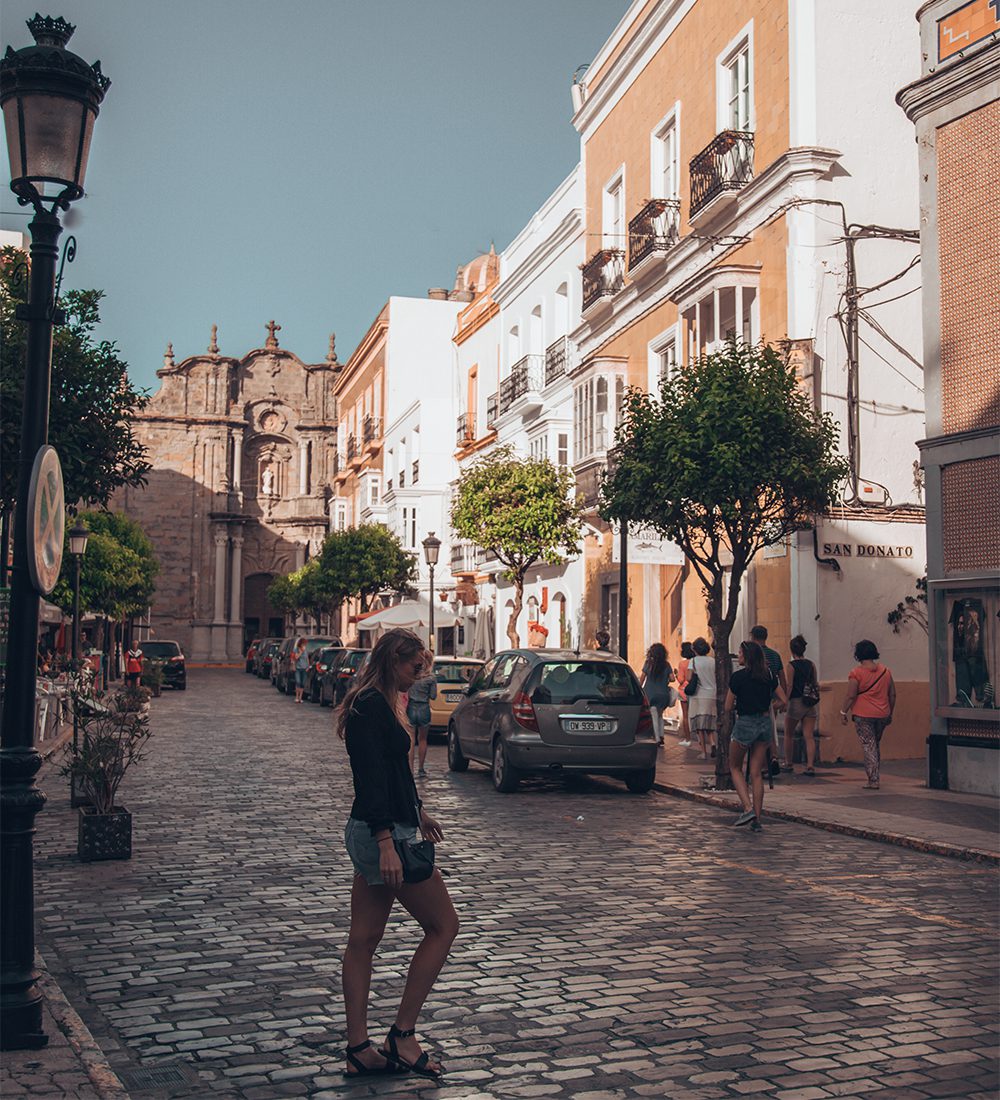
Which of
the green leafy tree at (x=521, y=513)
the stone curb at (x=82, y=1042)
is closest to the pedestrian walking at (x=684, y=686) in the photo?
the green leafy tree at (x=521, y=513)

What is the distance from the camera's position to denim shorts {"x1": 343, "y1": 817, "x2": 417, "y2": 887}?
4.84m

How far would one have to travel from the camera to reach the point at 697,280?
20438 mm

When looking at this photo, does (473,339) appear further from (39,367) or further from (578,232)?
(39,367)

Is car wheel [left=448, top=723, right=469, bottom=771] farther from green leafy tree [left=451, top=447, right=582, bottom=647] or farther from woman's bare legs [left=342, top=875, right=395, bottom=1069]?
woman's bare legs [left=342, top=875, right=395, bottom=1069]

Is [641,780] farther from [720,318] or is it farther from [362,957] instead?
[362,957]

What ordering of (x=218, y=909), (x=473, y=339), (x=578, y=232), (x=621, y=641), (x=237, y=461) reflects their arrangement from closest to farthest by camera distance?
(x=218, y=909)
(x=621, y=641)
(x=578, y=232)
(x=473, y=339)
(x=237, y=461)

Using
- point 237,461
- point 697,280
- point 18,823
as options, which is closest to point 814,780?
point 697,280

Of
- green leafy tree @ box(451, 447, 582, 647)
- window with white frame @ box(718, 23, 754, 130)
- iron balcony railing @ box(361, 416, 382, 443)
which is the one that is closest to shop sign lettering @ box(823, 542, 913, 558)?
window with white frame @ box(718, 23, 754, 130)

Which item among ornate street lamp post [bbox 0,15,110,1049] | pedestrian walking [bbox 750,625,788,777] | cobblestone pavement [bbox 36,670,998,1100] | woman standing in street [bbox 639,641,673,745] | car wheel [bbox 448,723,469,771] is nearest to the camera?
cobblestone pavement [bbox 36,670,998,1100]

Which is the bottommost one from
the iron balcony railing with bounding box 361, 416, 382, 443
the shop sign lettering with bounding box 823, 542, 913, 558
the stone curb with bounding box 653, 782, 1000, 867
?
the stone curb with bounding box 653, 782, 1000, 867

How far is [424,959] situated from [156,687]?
30.5m

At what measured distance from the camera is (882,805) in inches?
515

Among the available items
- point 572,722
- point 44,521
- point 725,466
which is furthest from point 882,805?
point 44,521

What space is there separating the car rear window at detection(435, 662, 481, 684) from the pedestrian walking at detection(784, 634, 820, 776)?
258 inches
